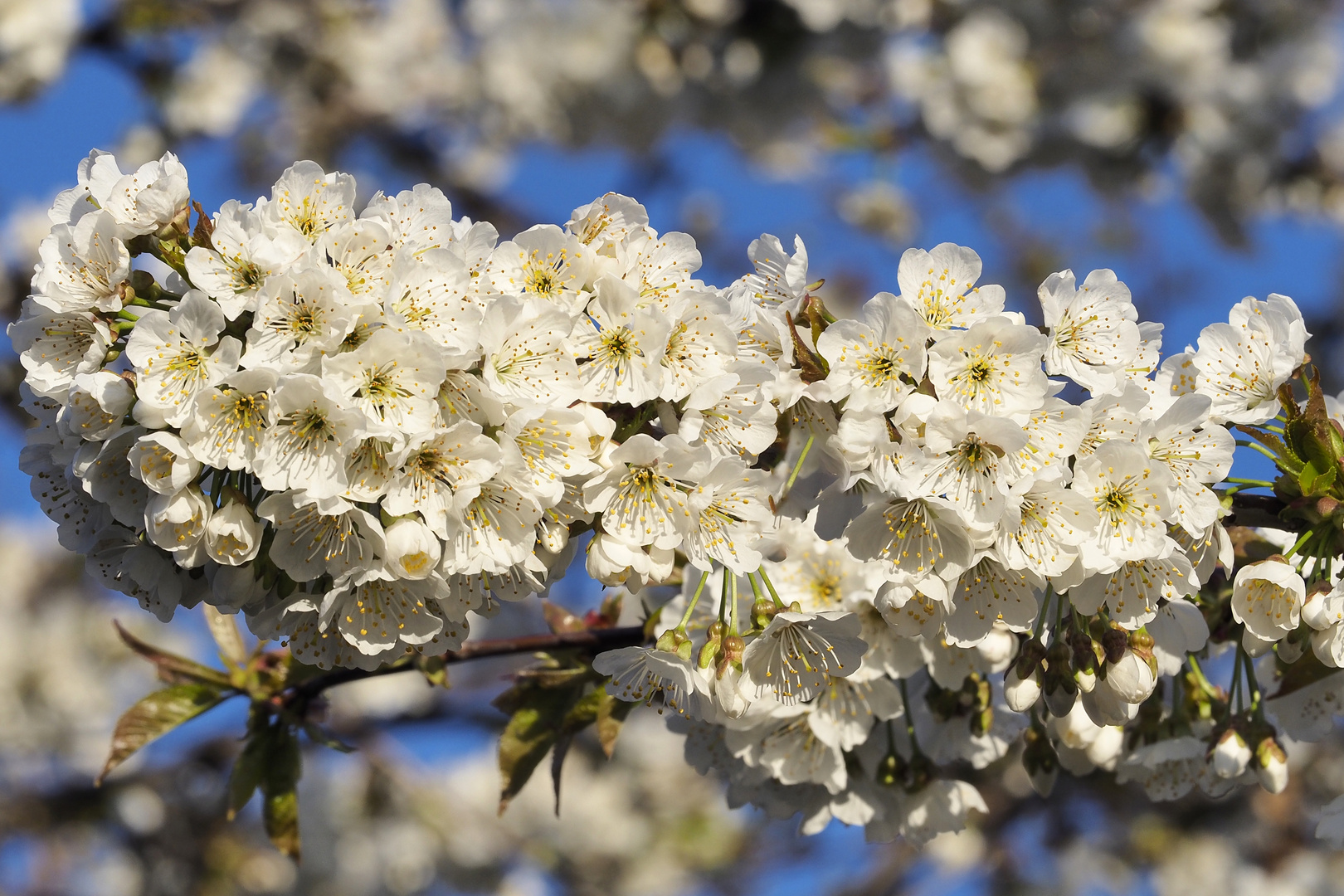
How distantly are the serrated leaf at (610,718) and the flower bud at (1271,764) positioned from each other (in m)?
1.25

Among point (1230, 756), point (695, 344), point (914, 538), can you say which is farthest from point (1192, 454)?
Answer: point (695, 344)

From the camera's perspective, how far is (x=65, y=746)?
10141 millimetres

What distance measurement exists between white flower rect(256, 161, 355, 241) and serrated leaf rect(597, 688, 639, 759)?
1.07 metres

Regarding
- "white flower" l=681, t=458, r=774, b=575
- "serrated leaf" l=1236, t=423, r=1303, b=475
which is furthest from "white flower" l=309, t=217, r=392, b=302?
"serrated leaf" l=1236, t=423, r=1303, b=475

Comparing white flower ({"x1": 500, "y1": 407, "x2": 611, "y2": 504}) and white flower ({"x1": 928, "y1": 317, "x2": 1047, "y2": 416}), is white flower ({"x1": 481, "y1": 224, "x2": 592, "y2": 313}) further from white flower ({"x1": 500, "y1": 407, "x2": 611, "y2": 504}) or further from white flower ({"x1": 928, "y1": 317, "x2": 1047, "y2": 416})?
white flower ({"x1": 928, "y1": 317, "x2": 1047, "y2": 416})

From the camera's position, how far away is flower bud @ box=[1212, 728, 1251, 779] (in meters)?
2.30

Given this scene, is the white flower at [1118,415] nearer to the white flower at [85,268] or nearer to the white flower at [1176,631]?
the white flower at [1176,631]

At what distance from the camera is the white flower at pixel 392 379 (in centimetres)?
175

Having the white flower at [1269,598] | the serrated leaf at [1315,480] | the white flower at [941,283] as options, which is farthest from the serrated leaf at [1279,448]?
the white flower at [941,283]

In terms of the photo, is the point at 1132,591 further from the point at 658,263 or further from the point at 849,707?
the point at 658,263

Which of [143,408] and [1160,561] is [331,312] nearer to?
[143,408]

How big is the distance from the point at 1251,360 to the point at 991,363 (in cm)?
58

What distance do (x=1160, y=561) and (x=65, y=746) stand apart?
10.5 m

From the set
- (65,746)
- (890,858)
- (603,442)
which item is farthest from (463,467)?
(65,746)
